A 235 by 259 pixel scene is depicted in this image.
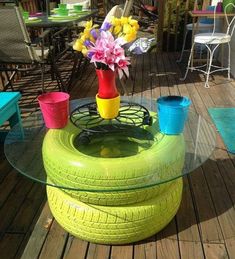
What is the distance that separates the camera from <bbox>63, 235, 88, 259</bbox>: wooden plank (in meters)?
1.56

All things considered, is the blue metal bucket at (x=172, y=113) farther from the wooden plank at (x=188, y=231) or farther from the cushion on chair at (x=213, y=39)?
the cushion on chair at (x=213, y=39)

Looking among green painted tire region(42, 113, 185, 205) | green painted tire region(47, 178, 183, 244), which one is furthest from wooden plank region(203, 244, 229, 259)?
green painted tire region(42, 113, 185, 205)

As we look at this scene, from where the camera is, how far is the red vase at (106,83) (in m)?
1.54

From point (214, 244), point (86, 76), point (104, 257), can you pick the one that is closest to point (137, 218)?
point (104, 257)

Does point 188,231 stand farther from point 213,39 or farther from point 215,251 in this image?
point 213,39

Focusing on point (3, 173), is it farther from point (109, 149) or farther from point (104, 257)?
point (104, 257)

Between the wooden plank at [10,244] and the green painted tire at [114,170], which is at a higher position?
the green painted tire at [114,170]

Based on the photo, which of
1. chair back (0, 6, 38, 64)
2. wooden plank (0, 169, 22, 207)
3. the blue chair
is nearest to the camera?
wooden plank (0, 169, 22, 207)

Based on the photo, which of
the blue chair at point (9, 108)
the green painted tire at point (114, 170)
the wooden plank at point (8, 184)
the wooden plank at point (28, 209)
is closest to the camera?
the green painted tire at point (114, 170)

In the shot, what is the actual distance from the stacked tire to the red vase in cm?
32

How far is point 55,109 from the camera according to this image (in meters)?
1.57

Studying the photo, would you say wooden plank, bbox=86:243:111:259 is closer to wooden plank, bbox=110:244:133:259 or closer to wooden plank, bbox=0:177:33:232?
wooden plank, bbox=110:244:133:259

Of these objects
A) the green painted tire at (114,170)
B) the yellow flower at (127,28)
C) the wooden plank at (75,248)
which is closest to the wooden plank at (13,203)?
the wooden plank at (75,248)

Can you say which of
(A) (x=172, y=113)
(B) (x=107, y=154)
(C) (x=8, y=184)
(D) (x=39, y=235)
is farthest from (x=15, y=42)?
(A) (x=172, y=113)
